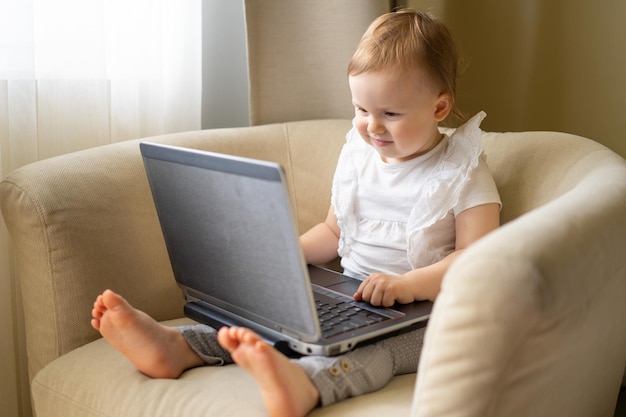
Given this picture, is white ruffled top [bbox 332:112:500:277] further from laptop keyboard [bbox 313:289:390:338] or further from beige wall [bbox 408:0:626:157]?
beige wall [bbox 408:0:626:157]

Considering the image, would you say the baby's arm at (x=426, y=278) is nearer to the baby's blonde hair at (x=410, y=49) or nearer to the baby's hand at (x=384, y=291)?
the baby's hand at (x=384, y=291)

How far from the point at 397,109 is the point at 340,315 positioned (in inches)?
13.8

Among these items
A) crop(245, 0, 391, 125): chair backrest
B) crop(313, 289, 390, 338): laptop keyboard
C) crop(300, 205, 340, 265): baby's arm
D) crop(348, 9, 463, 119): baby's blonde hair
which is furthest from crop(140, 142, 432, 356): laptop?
crop(245, 0, 391, 125): chair backrest

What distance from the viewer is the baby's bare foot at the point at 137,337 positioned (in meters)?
1.15

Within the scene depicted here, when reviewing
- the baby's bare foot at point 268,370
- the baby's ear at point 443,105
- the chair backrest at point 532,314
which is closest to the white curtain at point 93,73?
the baby's ear at point 443,105

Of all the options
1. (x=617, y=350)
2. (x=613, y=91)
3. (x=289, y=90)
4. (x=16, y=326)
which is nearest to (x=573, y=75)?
(x=613, y=91)

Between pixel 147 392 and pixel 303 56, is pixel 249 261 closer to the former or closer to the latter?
pixel 147 392

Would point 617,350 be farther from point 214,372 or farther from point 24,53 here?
point 24,53

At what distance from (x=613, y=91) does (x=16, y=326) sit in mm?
1342

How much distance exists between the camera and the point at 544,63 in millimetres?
1970

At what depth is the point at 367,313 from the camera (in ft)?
3.98

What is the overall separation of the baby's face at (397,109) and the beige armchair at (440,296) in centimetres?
19

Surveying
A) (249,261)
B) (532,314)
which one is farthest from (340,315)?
(532,314)

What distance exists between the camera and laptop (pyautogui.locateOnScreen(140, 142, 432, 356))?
101cm
